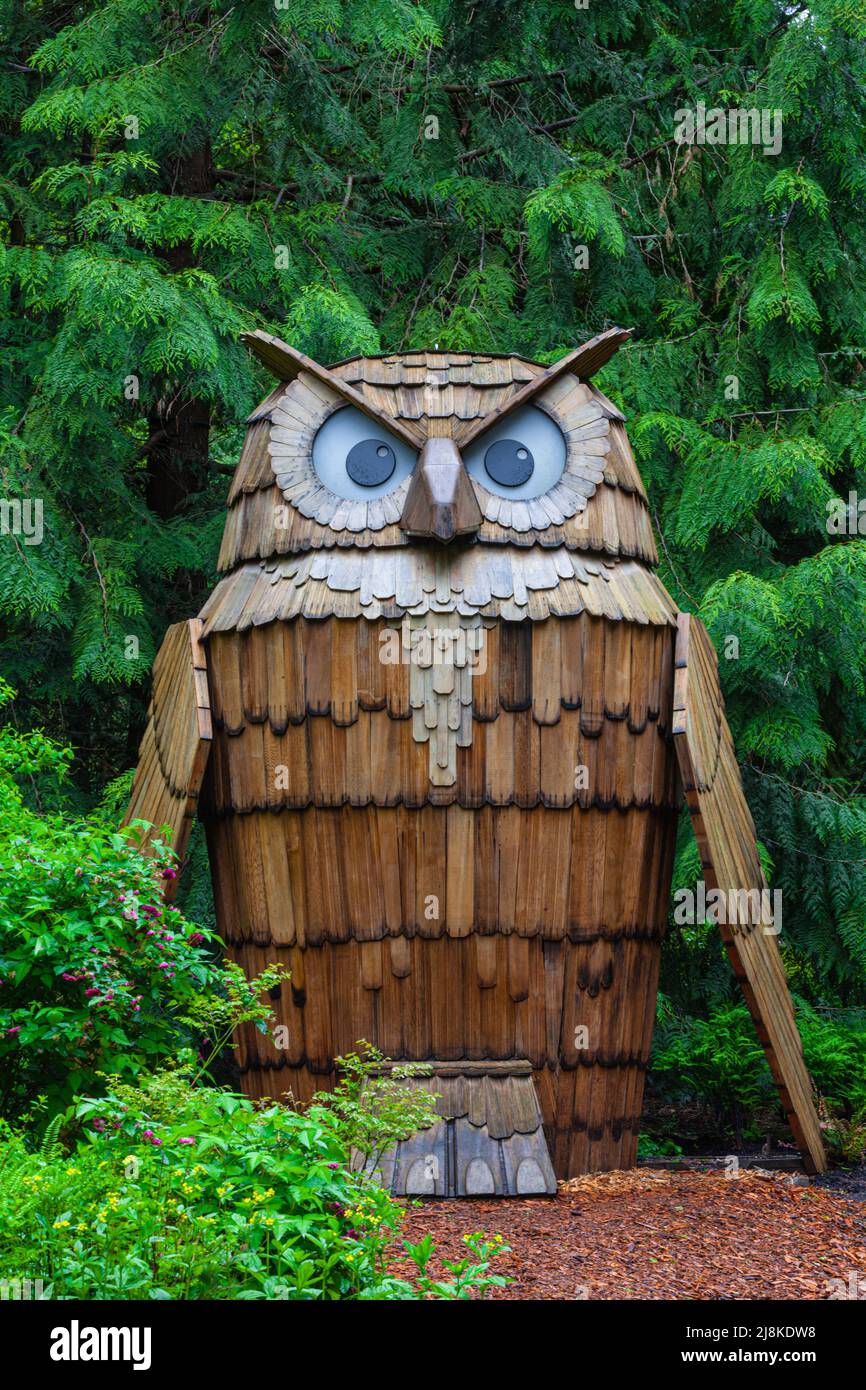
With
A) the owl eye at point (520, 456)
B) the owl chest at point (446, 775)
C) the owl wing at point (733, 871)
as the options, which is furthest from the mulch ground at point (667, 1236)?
the owl eye at point (520, 456)

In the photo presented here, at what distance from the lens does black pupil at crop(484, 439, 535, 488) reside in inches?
202

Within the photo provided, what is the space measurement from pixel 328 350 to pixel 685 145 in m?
2.36

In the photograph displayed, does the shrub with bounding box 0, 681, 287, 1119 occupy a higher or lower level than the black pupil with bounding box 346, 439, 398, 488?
lower

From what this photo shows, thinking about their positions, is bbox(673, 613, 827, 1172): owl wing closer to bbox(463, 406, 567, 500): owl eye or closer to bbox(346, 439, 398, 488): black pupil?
bbox(463, 406, 567, 500): owl eye

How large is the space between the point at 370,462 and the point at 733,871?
74.3 inches

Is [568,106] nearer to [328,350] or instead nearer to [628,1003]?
[328,350]

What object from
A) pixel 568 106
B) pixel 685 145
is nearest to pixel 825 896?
pixel 685 145

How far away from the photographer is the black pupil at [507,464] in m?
5.12

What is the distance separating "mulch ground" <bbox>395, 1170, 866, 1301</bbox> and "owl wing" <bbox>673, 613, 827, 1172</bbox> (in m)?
0.35

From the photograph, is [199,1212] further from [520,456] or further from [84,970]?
[520,456]

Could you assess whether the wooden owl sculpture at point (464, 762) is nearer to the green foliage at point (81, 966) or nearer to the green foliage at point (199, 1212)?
the green foliage at point (81, 966)

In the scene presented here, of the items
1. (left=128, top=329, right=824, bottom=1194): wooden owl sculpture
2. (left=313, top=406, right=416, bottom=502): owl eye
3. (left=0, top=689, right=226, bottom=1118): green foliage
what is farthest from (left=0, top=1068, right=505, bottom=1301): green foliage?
(left=313, top=406, right=416, bottom=502): owl eye

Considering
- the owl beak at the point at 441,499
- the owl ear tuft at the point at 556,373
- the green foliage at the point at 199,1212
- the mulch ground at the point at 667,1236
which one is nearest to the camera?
the green foliage at the point at 199,1212

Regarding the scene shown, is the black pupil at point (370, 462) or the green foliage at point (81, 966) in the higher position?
the black pupil at point (370, 462)
